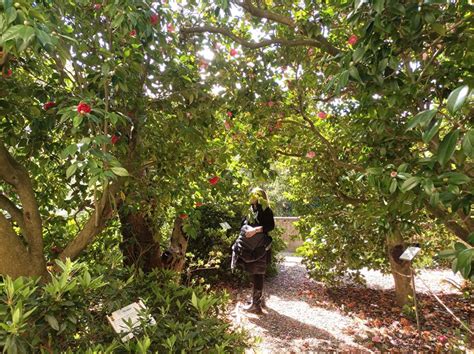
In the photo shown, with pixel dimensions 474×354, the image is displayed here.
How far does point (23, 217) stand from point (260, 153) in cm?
179

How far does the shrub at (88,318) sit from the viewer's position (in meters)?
1.27

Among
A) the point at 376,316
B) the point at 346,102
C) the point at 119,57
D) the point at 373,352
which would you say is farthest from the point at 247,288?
the point at 119,57

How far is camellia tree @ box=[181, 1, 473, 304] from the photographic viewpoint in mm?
1258

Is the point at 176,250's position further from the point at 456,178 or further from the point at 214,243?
the point at 456,178

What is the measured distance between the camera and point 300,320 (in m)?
4.46

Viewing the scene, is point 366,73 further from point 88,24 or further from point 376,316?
point 376,316

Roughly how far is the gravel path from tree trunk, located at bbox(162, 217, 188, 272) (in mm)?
1031

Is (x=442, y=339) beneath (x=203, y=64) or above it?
beneath

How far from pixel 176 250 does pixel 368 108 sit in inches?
111

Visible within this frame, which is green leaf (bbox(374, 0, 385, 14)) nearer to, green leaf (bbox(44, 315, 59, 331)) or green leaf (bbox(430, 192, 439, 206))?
green leaf (bbox(430, 192, 439, 206))

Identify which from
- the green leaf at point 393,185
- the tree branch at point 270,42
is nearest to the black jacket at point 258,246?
the tree branch at point 270,42

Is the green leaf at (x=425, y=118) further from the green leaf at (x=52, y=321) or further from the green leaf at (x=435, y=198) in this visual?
the green leaf at (x=52, y=321)

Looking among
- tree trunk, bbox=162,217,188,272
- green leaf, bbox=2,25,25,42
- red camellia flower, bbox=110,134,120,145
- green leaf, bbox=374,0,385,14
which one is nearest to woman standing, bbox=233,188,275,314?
tree trunk, bbox=162,217,188,272

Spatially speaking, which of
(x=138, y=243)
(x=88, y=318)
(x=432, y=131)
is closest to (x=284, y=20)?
(x=432, y=131)
